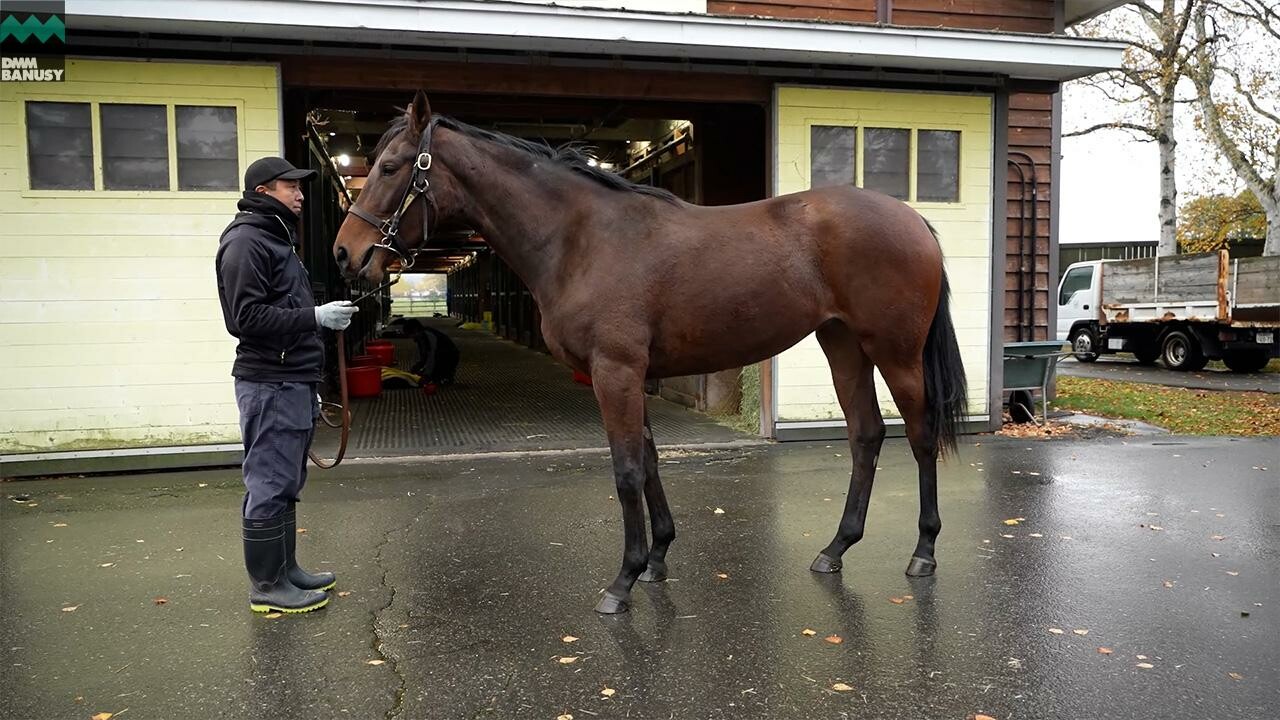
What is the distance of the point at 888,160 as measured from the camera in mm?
7664

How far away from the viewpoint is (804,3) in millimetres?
8102

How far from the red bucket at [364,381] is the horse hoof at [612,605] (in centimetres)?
785

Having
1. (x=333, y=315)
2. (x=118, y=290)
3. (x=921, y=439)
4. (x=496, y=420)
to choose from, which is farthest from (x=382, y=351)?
(x=921, y=439)

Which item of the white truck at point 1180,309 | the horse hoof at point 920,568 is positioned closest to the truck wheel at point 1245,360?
the white truck at point 1180,309

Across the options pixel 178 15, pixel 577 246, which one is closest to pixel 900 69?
pixel 577 246

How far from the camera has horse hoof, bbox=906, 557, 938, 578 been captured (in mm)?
3982

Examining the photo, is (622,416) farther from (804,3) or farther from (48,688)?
(804,3)

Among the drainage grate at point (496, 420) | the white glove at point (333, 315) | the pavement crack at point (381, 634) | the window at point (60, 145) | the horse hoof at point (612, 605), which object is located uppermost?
the window at point (60, 145)

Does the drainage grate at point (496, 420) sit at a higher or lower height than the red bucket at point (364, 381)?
lower

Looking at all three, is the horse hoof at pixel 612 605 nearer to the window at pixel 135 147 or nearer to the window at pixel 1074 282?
the window at pixel 135 147

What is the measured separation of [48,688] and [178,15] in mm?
4599

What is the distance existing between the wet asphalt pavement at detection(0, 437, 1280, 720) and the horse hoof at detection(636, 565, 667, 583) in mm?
74

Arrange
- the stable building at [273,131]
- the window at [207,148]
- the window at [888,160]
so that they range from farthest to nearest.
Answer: the window at [888,160] < the window at [207,148] < the stable building at [273,131]

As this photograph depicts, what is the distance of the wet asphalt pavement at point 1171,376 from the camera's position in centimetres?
1302
